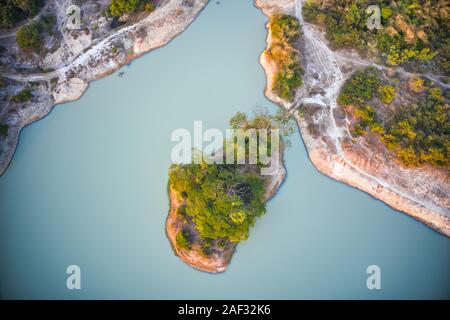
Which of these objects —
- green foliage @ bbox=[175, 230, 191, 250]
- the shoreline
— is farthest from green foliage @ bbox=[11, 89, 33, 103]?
the shoreline

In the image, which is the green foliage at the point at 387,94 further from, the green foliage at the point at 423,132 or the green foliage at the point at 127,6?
the green foliage at the point at 127,6

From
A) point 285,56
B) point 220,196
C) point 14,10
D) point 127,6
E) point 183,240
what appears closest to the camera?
point 220,196

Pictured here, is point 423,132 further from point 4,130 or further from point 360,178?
point 4,130

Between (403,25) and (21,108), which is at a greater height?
(403,25)

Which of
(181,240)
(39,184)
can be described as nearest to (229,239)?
(181,240)

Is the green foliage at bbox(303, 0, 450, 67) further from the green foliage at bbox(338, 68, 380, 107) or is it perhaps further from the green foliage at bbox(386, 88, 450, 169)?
the green foliage at bbox(386, 88, 450, 169)

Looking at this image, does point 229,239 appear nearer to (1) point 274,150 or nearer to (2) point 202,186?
(2) point 202,186

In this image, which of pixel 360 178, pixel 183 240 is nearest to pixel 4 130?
pixel 183 240
